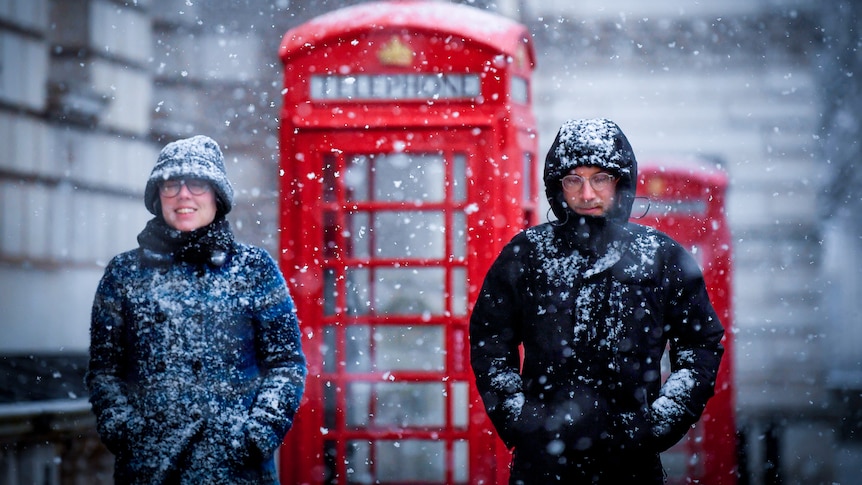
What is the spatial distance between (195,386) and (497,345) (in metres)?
0.90

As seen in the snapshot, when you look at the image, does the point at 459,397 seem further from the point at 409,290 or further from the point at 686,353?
the point at 686,353

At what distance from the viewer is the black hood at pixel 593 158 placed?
2604 millimetres

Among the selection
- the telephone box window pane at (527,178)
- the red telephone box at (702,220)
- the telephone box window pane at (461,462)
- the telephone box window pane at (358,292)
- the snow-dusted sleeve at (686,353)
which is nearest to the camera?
the snow-dusted sleeve at (686,353)

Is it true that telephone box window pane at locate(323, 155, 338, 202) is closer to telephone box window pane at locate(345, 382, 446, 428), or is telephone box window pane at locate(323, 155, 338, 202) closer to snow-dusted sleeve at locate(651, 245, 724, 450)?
telephone box window pane at locate(345, 382, 446, 428)

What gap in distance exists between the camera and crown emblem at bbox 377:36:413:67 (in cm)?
377

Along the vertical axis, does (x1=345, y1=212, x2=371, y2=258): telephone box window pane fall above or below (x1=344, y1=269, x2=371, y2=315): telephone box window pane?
above

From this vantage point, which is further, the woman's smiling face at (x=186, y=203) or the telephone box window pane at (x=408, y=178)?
the telephone box window pane at (x=408, y=178)

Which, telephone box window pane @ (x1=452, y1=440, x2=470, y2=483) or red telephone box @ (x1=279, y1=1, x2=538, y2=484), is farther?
telephone box window pane @ (x1=452, y1=440, x2=470, y2=483)

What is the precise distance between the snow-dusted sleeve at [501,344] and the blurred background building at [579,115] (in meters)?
3.55

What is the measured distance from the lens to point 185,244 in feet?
9.04

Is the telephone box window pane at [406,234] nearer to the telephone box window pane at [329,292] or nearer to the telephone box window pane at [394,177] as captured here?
the telephone box window pane at [394,177]

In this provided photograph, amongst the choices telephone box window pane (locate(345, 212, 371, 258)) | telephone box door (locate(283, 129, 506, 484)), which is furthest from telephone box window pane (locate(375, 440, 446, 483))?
telephone box window pane (locate(345, 212, 371, 258))

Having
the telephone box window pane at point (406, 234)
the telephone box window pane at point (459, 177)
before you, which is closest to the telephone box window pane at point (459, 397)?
the telephone box window pane at point (406, 234)

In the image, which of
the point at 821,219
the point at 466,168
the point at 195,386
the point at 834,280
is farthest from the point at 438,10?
the point at 834,280
